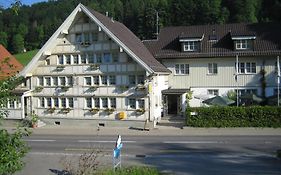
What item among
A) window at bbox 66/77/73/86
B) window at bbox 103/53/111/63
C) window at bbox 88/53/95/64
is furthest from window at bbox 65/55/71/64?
window at bbox 103/53/111/63

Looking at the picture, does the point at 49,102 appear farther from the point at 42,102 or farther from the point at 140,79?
the point at 140,79

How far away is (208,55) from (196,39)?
2.13 m

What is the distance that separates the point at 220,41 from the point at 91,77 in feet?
44.0

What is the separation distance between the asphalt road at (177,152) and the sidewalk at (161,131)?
2.11 m

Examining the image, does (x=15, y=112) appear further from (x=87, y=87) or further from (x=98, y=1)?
(x=98, y=1)

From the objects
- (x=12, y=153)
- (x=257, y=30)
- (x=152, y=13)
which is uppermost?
(x=152, y=13)

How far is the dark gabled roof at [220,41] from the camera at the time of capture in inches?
1518

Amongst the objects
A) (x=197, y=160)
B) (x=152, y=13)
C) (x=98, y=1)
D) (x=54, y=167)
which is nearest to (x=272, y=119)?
(x=197, y=160)

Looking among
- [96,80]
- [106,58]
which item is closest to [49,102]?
[96,80]

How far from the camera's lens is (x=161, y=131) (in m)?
31.8

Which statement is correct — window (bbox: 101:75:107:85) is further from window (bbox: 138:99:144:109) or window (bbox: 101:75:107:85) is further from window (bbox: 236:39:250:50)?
window (bbox: 236:39:250:50)

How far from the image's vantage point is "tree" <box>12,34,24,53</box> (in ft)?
318

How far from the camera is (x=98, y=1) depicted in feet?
352

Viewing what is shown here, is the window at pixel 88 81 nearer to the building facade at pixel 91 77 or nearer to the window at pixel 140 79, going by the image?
the building facade at pixel 91 77
